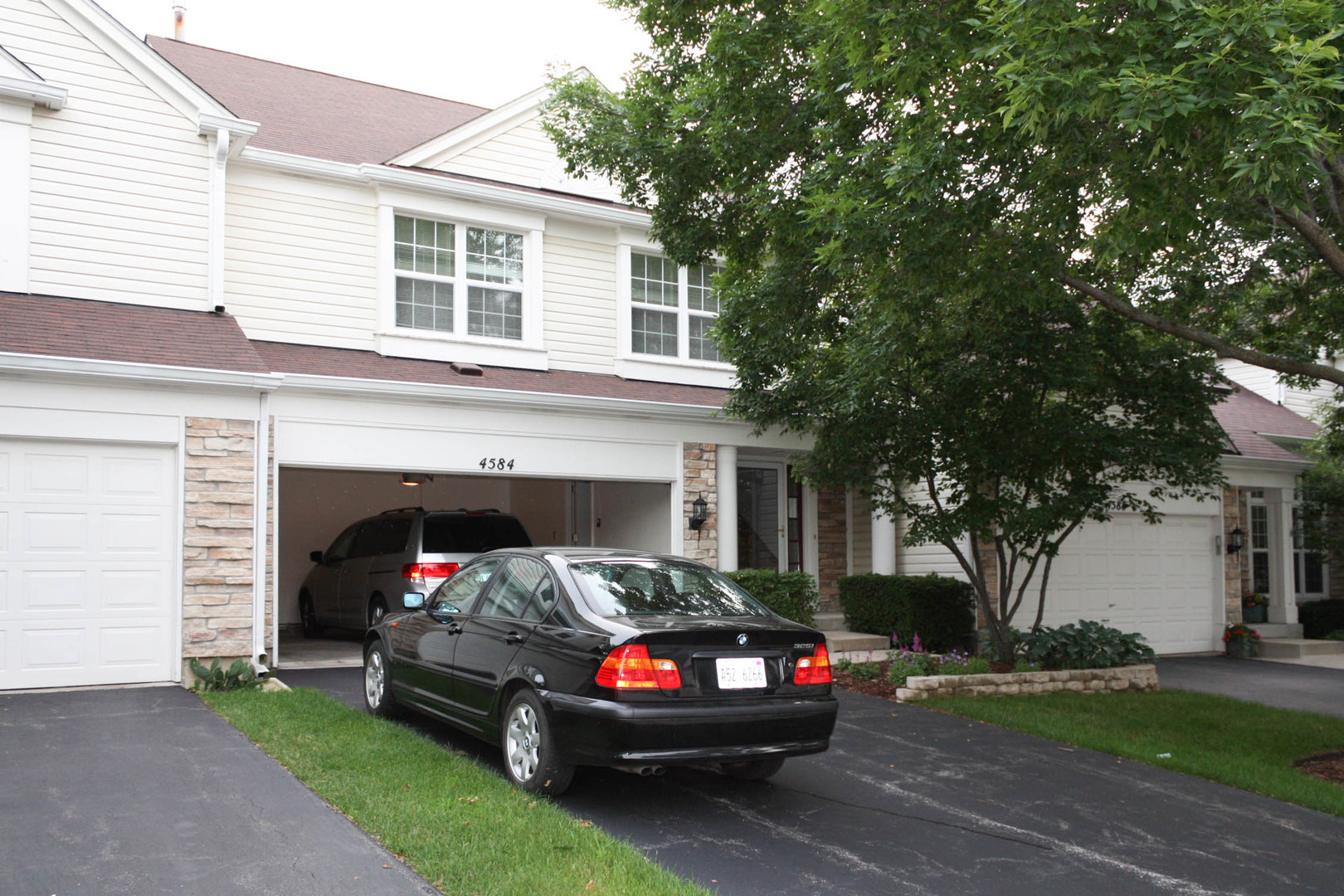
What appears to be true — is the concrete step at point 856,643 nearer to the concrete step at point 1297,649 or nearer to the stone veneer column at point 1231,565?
the stone veneer column at point 1231,565

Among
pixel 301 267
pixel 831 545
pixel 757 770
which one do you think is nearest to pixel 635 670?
pixel 757 770

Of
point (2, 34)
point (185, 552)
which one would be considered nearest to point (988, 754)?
point (185, 552)

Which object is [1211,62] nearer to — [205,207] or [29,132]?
[205,207]

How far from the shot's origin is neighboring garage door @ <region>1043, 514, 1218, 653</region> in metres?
15.4

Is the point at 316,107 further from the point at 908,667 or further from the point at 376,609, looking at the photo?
the point at 908,667

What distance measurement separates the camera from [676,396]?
13.9 metres

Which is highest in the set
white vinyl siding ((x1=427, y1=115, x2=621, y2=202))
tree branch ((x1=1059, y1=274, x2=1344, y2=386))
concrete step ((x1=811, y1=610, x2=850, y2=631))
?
white vinyl siding ((x1=427, y1=115, x2=621, y2=202))

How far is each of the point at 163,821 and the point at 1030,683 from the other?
8.64 metres

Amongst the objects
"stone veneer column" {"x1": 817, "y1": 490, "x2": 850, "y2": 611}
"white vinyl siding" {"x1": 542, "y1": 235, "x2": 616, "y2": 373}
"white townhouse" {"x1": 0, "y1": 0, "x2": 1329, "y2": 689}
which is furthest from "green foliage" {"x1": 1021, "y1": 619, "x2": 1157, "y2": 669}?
"white vinyl siding" {"x1": 542, "y1": 235, "x2": 616, "y2": 373}

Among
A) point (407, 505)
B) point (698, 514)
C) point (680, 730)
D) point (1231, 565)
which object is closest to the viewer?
point (680, 730)

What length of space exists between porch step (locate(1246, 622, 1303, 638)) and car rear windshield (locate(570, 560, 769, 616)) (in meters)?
14.3

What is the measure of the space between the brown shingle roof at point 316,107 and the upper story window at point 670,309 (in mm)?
3277

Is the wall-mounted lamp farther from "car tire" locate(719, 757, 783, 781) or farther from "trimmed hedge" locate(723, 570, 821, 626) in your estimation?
"car tire" locate(719, 757, 783, 781)

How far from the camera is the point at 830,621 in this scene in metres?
15.0
